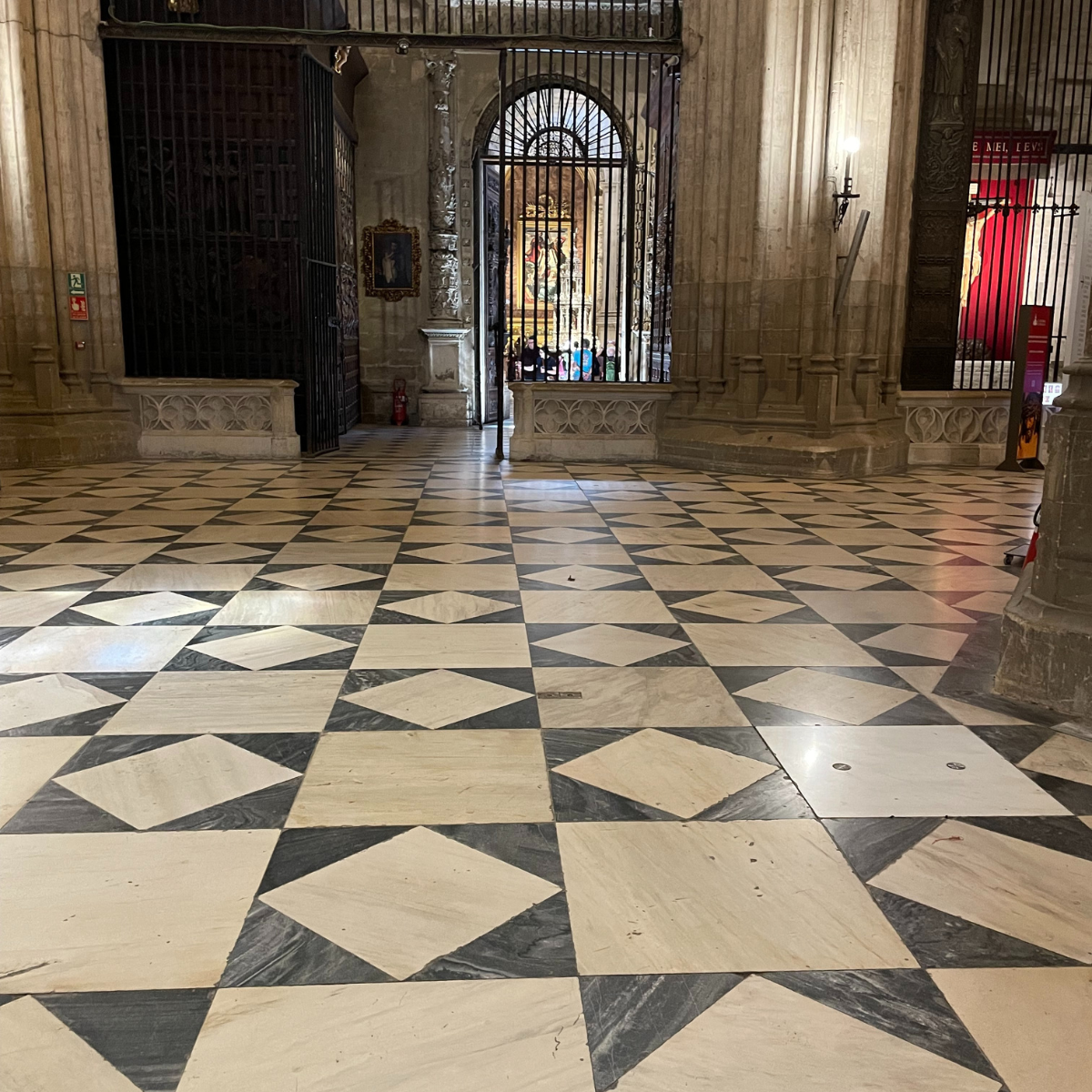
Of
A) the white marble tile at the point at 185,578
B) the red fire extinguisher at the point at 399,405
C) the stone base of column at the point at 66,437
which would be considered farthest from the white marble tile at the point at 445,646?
the red fire extinguisher at the point at 399,405

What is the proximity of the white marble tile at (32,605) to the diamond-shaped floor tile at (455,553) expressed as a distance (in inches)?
68.3

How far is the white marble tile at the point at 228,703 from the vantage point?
2.92 m

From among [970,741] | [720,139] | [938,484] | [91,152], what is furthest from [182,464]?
[970,741]

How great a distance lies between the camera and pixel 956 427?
10.4 m

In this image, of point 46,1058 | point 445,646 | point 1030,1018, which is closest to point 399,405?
point 445,646

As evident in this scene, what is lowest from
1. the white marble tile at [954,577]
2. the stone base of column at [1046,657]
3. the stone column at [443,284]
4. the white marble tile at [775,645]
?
the white marble tile at [954,577]

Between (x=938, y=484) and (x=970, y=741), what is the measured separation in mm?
6496

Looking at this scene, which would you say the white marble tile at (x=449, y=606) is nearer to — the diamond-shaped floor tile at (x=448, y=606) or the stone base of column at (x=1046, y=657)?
the diamond-shaped floor tile at (x=448, y=606)

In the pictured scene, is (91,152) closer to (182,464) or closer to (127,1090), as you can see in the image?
(182,464)

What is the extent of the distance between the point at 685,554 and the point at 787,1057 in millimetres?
4076

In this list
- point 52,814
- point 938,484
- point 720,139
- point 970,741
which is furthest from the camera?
point 720,139

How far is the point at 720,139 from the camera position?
9.79m

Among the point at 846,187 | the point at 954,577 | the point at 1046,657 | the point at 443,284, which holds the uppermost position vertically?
the point at 846,187

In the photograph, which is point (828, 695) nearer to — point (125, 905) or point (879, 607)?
point (879, 607)
